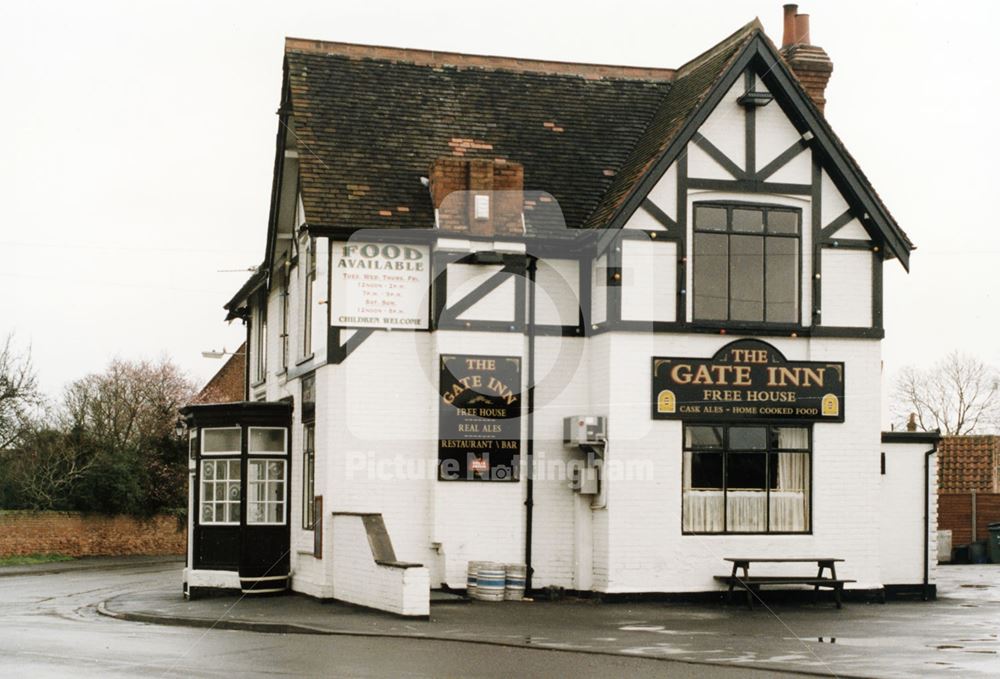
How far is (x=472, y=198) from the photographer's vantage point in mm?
23250

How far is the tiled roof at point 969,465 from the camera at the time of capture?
42.8 m

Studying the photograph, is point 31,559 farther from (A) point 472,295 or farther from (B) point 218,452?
(A) point 472,295

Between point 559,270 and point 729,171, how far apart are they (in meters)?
A: 3.25

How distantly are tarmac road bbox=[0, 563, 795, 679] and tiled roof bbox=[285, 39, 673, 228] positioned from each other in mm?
7725

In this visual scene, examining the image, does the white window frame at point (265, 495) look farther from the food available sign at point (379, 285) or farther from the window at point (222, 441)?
the food available sign at point (379, 285)

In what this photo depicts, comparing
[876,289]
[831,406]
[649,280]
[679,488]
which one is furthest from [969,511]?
[649,280]

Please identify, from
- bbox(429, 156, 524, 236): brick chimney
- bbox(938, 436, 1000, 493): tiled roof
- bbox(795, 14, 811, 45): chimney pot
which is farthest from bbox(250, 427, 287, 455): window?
bbox(938, 436, 1000, 493): tiled roof

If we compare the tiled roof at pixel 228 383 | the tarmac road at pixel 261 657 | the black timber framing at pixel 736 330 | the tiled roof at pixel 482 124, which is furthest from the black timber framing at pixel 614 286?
the tiled roof at pixel 228 383

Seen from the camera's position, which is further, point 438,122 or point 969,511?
point 969,511

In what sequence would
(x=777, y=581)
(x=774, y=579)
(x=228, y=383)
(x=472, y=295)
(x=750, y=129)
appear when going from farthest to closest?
(x=228, y=383) → (x=750, y=129) → (x=472, y=295) → (x=774, y=579) → (x=777, y=581)

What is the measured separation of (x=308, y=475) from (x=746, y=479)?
7.42m

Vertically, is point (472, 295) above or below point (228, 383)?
above

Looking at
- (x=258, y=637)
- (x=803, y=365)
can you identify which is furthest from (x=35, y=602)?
(x=803, y=365)

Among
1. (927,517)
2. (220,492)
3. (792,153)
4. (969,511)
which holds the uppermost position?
(792,153)
